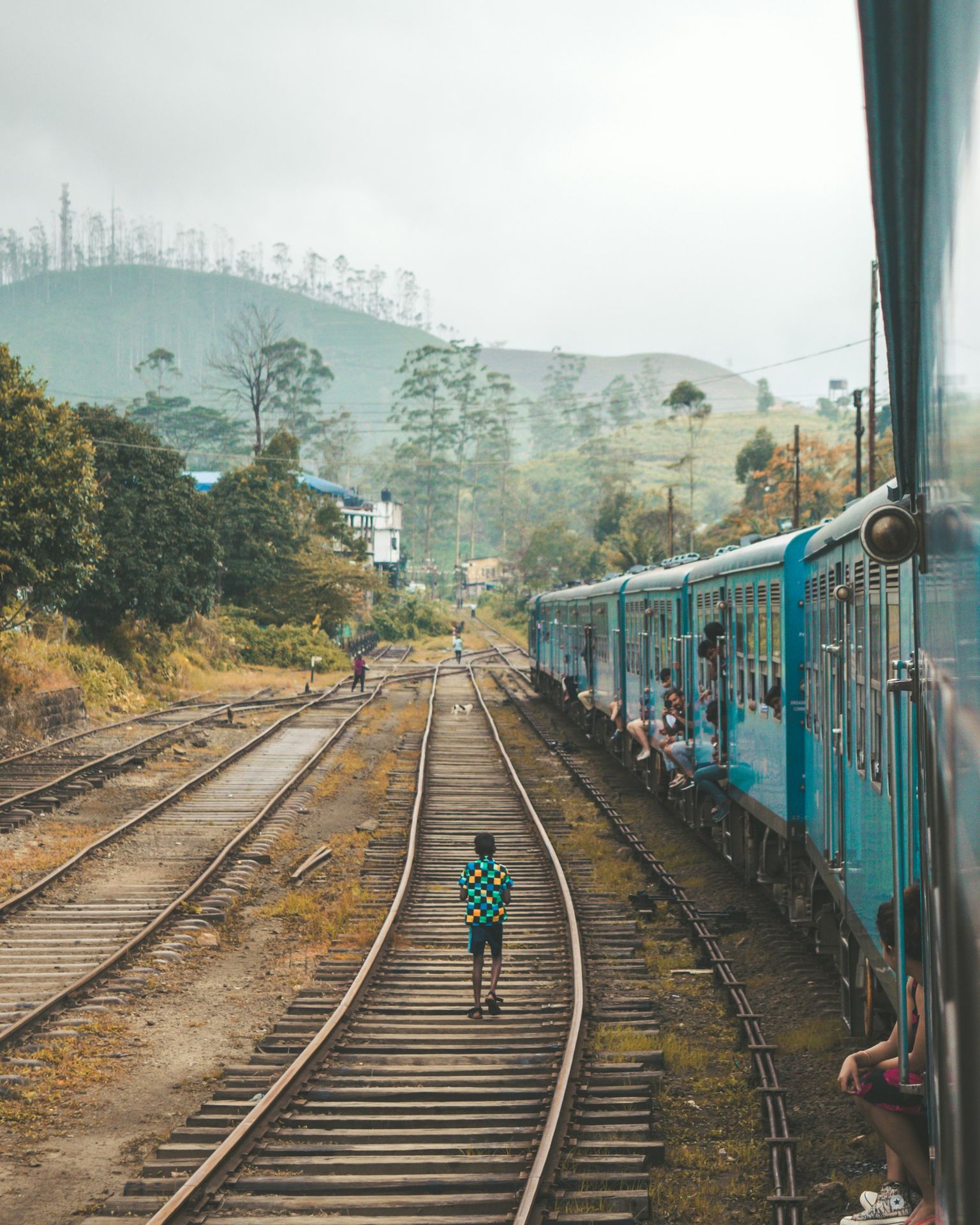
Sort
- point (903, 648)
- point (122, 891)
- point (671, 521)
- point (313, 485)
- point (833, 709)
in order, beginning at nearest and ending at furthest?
point (903, 648)
point (833, 709)
point (122, 891)
point (671, 521)
point (313, 485)

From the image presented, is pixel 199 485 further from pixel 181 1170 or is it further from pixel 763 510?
pixel 181 1170

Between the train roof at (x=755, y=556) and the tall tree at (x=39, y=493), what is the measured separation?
13.4 metres

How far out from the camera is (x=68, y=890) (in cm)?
1394

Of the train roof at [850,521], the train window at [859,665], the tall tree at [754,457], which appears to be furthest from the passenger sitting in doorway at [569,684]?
the tall tree at [754,457]

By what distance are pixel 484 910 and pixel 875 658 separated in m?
4.56

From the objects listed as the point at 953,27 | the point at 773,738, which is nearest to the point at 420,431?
the point at 773,738

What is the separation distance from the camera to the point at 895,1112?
17.1ft

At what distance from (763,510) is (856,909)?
2689 inches

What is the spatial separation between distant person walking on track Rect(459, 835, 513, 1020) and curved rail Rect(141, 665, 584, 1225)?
653 mm

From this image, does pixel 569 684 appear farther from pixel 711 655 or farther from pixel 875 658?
pixel 875 658

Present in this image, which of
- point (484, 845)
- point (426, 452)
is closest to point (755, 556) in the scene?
point (484, 845)

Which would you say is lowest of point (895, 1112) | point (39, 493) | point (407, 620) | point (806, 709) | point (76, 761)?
point (76, 761)

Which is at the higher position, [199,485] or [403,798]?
[199,485]

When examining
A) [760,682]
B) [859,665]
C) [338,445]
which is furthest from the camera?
[338,445]
